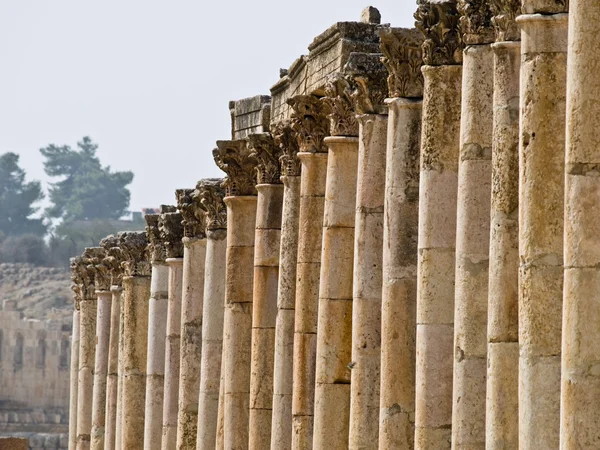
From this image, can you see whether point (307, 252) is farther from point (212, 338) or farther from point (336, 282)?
point (212, 338)

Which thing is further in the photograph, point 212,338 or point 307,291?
point 212,338

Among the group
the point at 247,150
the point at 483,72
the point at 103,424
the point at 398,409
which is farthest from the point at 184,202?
the point at 483,72

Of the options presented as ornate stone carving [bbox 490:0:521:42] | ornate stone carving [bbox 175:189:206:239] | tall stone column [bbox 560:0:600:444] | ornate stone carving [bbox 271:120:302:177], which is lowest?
tall stone column [bbox 560:0:600:444]

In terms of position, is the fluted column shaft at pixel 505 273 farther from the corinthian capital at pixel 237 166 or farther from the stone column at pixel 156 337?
the stone column at pixel 156 337

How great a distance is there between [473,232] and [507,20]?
2.72m

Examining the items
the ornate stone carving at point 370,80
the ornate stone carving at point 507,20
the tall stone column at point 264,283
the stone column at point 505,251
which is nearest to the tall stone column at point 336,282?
the ornate stone carving at point 370,80

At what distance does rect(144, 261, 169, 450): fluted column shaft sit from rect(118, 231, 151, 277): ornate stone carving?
291 cm

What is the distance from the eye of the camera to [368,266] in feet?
117

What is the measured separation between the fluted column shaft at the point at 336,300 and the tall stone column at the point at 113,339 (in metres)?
22.5

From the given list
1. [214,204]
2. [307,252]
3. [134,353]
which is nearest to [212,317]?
[214,204]

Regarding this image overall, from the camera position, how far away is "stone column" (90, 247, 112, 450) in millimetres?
64750

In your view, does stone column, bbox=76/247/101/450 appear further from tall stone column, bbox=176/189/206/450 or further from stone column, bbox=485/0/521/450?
stone column, bbox=485/0/521/450

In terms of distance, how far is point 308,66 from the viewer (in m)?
40.2

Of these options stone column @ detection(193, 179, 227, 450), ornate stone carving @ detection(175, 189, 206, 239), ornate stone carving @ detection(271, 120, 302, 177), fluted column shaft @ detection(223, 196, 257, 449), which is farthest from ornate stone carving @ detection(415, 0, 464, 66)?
ornate stone carving @ detection(175, 189, 206, 239)
